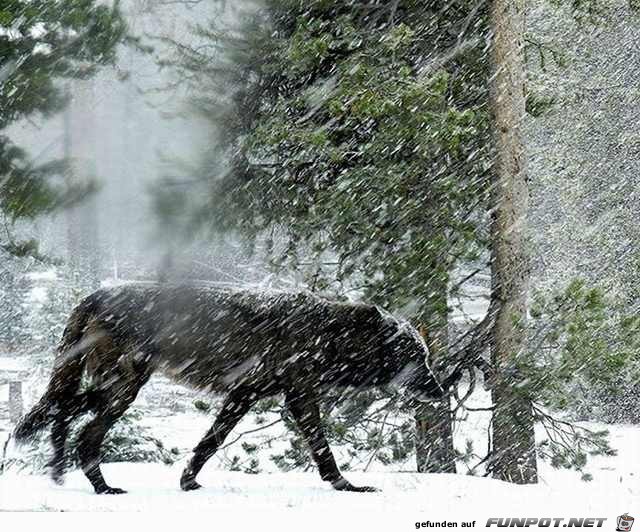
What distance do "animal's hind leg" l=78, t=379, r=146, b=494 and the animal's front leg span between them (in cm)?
116

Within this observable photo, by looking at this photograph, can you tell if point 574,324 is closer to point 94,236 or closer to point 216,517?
point 216,517

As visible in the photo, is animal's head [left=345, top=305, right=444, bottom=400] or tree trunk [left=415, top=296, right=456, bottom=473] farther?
tree trunk [left=415, top=296, right=456, bottom=473]

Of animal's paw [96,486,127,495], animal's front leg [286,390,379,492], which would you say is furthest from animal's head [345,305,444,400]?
animal's paw [96,486,127,495]

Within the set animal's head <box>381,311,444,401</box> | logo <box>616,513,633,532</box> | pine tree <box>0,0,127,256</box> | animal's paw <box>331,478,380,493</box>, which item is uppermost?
pine tree <box>0,0,127,256</box>

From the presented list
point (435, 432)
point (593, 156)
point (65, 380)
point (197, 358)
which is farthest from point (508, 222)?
point (593, 156)

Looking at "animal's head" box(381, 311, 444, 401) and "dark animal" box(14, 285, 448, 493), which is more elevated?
"dark animal" box(14, 285, 448, 493)

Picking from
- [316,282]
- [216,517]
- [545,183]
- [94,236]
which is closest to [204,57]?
[316,282]

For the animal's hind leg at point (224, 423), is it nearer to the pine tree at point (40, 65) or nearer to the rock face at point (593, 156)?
the pine tree at point (40, 65)

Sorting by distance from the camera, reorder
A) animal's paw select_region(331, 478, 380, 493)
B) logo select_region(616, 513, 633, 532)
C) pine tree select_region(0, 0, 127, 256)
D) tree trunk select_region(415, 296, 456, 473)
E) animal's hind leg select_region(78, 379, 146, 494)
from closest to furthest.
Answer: logo select_region(616, 513, 633, 532)
animal's hind leg select_region(78, 379, 146, 494)
animal's paw select_region(331, 478, 380, 493)
pine tree select_region(0, 0, 127, 256)
tree trunk select_region(415, 296, 456, 473)

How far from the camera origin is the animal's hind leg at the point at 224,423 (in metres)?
6.11

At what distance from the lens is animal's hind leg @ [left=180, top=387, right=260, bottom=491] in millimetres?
6113

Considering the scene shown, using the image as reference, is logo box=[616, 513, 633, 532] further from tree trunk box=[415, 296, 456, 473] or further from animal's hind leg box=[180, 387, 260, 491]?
tree trunk box=[415, 296, 456, 473]

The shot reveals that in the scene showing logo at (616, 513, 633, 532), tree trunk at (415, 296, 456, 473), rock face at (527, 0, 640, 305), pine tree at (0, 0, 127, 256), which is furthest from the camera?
rock face at (527, 0, 640, 305)

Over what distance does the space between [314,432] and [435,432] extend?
3.28 m
